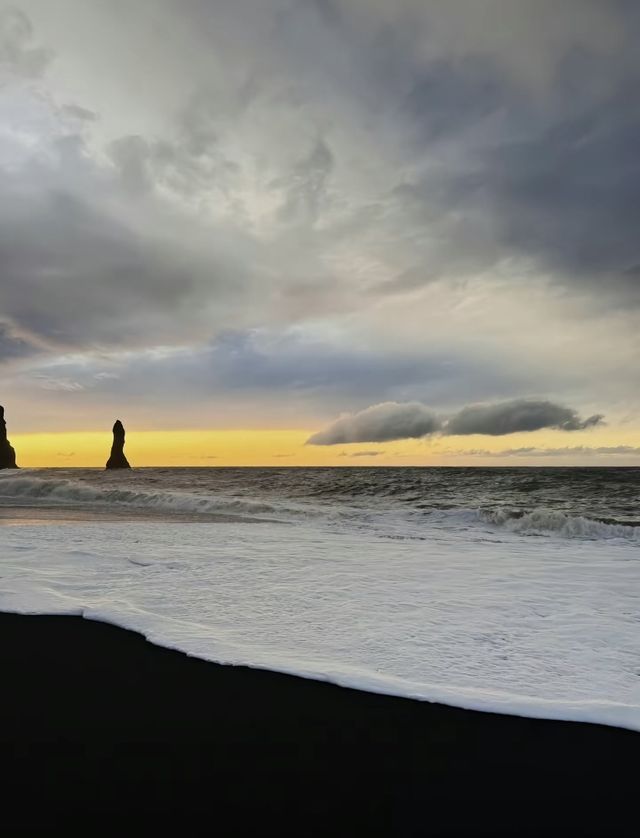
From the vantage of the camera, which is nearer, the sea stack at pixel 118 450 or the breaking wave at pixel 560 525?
the breaking wave at pixel 560 525

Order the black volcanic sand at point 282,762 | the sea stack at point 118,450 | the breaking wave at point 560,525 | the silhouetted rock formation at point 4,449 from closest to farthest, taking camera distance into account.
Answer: the black volcanic sand at point 282,762
the breaking wave at point 560,525
the sea stack at point 118,450
the silhouetted rock formation at point 4,449

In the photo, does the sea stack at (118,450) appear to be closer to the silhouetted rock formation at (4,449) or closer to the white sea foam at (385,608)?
the silhouetted rock formation at (4,449)

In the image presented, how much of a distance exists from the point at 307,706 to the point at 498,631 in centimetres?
242

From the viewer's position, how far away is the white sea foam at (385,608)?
12.9ft

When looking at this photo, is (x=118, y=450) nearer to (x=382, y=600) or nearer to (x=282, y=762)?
(x=382, y=600)

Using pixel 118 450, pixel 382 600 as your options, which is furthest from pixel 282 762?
pixel 118 450

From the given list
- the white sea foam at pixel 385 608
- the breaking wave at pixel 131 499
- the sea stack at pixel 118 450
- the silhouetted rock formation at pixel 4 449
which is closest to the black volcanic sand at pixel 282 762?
the white sea foam at pixel 385 608

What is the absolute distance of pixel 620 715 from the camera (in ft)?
11.3

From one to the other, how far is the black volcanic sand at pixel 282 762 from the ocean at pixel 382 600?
36 centimetres

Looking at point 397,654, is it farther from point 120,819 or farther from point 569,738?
point 120,819

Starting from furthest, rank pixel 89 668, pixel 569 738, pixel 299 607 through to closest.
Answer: pixel 299 607
pixel 89 668
pixel 569 738

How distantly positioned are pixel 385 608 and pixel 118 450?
341 ft

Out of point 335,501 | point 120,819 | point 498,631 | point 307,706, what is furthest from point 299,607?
point 335,501

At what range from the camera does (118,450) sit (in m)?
102
